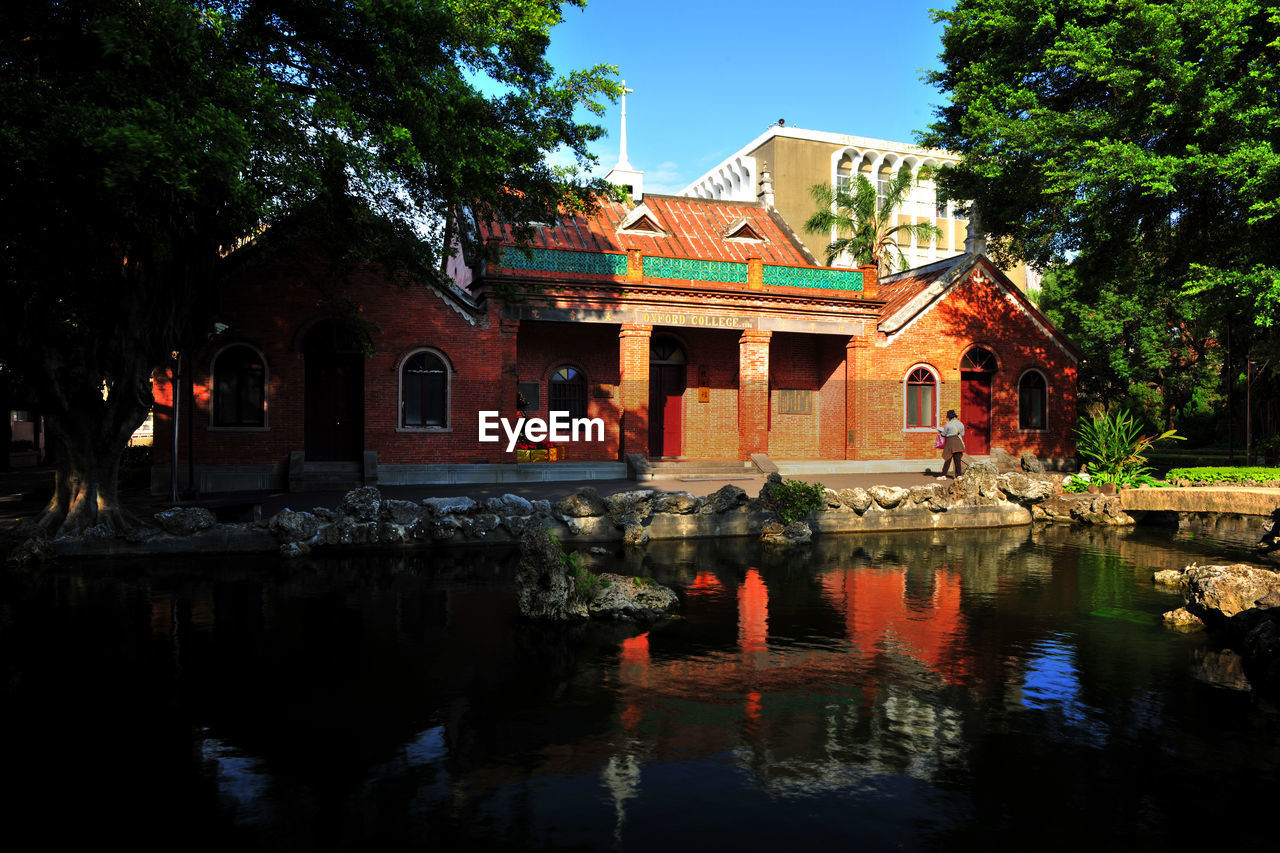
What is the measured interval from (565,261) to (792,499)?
951 cm

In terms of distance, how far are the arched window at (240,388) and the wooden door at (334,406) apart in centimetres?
121

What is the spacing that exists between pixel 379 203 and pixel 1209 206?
18.4 meters

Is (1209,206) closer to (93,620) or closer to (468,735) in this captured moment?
(468,735)

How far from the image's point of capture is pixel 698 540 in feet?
45.7

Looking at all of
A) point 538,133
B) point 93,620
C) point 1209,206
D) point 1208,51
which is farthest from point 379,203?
point 1209,206

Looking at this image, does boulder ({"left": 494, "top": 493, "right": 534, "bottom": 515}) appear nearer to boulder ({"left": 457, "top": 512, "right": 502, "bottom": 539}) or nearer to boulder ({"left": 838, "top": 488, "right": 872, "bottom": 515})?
boulder ({"left": 457, "top": 512, "right": 502, "bottom": 539})

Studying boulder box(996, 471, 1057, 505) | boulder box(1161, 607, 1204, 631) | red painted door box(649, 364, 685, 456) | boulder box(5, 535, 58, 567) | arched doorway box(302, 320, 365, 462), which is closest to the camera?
boulder box(1161, 607, 1204, 631)

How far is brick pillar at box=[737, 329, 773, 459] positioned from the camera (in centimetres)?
2239

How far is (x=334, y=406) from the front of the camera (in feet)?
65.1

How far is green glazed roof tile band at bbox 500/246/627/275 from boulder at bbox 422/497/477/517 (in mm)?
8555

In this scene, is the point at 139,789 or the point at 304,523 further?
the point at 304,523

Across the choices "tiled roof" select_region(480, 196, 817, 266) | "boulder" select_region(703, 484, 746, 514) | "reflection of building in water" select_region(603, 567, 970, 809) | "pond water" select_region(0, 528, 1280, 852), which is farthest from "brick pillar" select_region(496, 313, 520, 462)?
"reflection of building in water" select_region(603, 567, 970, 809)

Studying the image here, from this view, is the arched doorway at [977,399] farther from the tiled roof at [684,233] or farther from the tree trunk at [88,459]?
the tree trunk at [88,459]

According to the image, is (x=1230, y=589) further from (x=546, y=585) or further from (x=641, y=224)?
(x=641, y=224)
